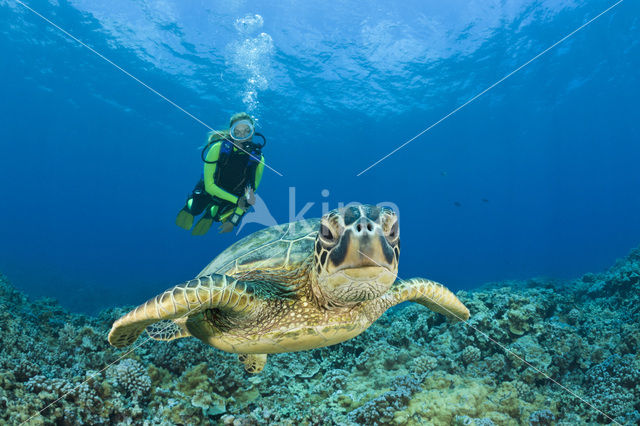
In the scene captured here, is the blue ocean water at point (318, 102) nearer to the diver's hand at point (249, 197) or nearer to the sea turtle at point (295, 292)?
the diver's hand at point (249, 197)

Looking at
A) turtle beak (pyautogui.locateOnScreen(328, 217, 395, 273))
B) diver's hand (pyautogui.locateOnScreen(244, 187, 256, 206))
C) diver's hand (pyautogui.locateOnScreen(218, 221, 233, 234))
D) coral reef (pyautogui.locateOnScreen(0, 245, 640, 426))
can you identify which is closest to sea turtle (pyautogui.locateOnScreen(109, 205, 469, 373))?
turtle beak (pyautogui.locateOnScreen(328, 217, 395, 273))

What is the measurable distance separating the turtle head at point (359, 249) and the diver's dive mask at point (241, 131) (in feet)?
16.4

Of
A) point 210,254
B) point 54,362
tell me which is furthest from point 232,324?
point 210,254

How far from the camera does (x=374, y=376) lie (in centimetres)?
357

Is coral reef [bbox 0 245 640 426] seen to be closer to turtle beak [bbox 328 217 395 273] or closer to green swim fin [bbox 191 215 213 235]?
turtle beak [bbox 328 217 395 273]

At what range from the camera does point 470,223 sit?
92625 mm

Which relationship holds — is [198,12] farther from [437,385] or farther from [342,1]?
[437,385]

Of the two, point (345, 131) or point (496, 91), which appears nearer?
point (496, 91)

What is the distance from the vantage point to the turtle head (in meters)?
1.69

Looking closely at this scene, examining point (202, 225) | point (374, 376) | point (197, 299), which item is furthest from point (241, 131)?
point (374, 376)

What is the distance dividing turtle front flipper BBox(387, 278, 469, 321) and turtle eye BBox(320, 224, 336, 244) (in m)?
1.43

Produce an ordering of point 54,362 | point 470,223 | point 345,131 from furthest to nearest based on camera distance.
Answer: point 470,223 → point 345,131 → point 54,362

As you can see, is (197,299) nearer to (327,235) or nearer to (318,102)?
(327,235)

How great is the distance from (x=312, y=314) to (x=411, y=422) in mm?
1200
